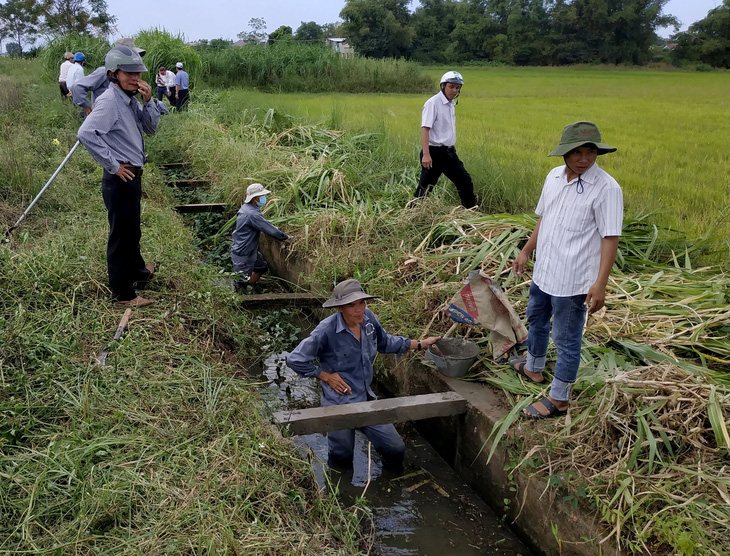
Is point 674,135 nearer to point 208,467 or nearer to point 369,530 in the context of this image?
point 369,530

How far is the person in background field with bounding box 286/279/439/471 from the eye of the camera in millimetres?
3548

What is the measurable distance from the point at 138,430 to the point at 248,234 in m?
3.34

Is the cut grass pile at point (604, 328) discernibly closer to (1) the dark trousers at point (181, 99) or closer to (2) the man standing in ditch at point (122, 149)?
(2) the man standing in ditch at point (122, 149)

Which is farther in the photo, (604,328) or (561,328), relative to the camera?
(604,328)

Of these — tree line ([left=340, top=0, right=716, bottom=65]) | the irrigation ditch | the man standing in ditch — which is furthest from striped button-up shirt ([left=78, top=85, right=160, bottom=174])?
tree line ([left=340, top=0, right=716, bottom=65])

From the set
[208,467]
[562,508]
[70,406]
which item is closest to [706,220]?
[562,508]

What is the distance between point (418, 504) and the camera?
351 centimetres

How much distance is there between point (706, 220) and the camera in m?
5.39

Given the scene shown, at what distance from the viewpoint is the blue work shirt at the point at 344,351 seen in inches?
140

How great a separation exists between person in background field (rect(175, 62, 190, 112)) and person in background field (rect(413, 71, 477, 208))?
10.2 metres

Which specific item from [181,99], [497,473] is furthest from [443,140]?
[181,99]

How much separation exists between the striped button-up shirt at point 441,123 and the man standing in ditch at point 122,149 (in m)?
2.66

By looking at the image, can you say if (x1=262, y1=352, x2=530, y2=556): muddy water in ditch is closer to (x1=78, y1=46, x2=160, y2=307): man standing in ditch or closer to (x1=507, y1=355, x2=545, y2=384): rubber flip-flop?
(x1=507, y1=355, x2=545, y2=384): rubber flip-flop

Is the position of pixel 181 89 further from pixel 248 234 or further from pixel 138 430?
pixel 138 430
